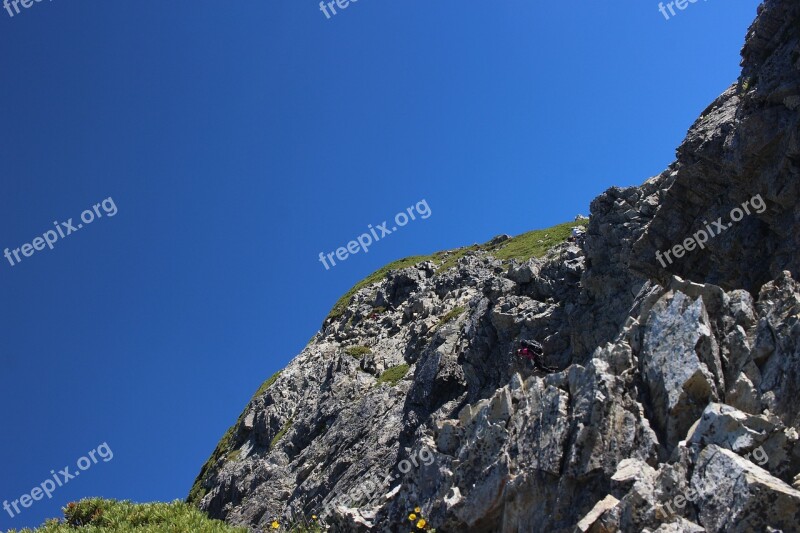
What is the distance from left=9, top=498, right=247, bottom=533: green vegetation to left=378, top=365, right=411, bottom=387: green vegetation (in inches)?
1598

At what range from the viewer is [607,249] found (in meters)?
38.8

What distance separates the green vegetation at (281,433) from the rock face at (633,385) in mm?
9342

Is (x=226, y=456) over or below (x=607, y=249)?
over

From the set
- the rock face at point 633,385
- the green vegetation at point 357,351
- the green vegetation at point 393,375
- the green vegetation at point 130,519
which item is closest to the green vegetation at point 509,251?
the green vegetation at point 357,351

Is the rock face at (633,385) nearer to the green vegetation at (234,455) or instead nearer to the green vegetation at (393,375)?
the green vegetation at (393,375)

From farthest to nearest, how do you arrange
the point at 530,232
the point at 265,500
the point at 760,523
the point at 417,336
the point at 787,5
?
the point at 530,232 → the point at 417,336 → the point at 265,500 → the point at 787,5 → the point at 760,523

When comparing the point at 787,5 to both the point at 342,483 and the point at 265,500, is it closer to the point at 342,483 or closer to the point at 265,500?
the point at 342,483

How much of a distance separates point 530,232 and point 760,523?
120 meters

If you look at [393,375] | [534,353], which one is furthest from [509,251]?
[534,353]

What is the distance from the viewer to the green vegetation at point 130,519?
69.2ft

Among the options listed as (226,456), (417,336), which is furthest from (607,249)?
(226,456)

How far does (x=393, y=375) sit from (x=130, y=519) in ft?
148

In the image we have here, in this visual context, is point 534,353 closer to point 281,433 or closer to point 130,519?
point 130,519

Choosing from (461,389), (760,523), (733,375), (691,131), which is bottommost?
(760,523)
